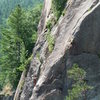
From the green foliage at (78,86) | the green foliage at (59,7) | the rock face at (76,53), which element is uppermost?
the green foliage at (59,7)

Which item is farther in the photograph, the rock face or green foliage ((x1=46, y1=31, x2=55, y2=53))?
green foliage ((x1=46, y1=31, x2=55, y2=53))

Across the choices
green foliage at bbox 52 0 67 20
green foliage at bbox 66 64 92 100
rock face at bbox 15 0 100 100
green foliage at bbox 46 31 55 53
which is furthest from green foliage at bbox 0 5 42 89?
green foliage at bbox 66 64 92 100

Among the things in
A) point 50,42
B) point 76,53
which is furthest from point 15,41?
point 76,53

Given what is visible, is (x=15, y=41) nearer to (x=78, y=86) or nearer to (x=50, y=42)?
(x=50, y=42)

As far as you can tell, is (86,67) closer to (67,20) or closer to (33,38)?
(67,20)

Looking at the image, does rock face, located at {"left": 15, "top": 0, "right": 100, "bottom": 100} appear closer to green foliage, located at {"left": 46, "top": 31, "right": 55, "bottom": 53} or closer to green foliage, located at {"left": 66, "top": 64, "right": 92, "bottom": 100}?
green foliage, located at {"left": 46, "top": 31, "right": 55, "bottom": 53}

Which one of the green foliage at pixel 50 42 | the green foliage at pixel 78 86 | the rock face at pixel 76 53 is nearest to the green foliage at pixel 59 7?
the green foliage at pixel 50 42

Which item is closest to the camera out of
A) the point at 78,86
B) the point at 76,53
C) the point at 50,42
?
the point at 78,86

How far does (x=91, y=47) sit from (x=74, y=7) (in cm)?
549

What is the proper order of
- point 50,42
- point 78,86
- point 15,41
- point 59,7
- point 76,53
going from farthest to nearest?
1. point 15,41
2. point 59,7
3. point 50,42
4. point 76,53
5. point 78,86

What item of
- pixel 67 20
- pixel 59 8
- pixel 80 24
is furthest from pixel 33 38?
pixel 80 24

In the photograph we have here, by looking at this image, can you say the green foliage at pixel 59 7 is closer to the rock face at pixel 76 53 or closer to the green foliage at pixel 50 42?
the green foliage at pixel 50 42

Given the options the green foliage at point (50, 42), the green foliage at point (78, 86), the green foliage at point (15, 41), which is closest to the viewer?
the green foliage at point (78, 86)

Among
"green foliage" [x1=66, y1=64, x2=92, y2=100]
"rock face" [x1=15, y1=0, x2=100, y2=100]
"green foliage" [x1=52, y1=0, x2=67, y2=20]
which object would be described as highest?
"green foliage" [x1=52, y1=0, x2=67, y2=20]
